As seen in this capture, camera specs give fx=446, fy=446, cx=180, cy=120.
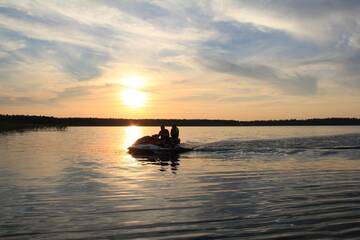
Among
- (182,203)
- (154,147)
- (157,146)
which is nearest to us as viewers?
(182,203)

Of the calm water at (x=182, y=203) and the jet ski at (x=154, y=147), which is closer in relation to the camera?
the calm water at (x=182, y=203)

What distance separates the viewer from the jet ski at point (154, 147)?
31312 millimetres

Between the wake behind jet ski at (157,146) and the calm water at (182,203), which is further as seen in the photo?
the wake behind jet ski at (157,146)

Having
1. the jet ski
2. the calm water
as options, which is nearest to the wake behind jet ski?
the jet ski

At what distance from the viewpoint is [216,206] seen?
37.8ft

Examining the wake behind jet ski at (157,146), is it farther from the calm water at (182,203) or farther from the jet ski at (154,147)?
the calm water at (182,203)

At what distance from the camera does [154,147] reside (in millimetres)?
31406

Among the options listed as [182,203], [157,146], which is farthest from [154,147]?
[182,203]

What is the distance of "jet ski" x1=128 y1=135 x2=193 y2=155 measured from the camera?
31312mm

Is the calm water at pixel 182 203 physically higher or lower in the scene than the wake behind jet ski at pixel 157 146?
lower

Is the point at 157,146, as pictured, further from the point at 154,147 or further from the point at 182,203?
the point at 182,203

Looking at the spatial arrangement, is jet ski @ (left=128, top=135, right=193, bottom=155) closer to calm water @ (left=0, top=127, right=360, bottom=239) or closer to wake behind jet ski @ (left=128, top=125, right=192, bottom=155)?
wake behind jet ski @ (left=128, top=125, right=192, bottom=155)

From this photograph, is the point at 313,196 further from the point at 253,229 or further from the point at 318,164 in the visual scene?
the point at 318,164

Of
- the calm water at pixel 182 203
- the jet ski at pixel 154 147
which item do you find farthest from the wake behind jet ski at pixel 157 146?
the calm water at pixel 182 203
